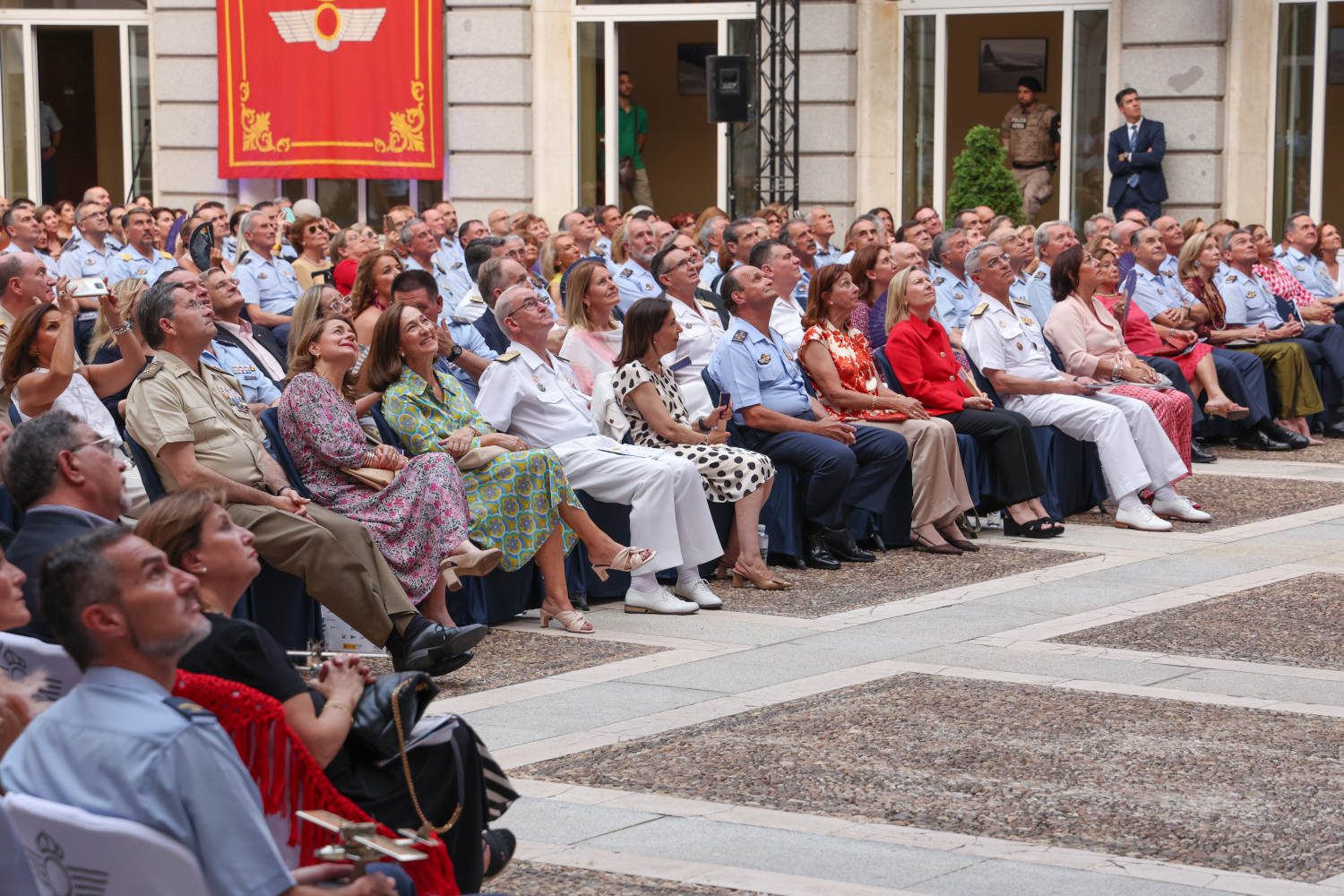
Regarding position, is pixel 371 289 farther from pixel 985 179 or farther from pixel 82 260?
pixel 985 179

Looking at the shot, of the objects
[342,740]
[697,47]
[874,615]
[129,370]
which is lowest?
[874,615]

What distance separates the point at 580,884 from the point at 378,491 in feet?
9.34

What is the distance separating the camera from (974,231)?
14.3m

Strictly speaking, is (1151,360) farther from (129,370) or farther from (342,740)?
(342,740)

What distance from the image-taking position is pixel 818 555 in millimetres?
8797

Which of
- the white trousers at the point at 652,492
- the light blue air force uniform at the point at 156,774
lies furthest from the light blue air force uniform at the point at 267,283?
the light blue air force uniform at the point at 156,774

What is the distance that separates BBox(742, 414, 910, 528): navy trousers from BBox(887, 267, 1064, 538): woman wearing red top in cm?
57

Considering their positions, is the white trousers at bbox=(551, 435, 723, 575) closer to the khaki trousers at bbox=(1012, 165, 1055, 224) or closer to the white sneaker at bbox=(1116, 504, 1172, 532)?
the white sneaker at bbox=(1116, 504, 1172, 532)

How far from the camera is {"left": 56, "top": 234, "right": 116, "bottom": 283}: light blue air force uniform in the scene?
45.0ft

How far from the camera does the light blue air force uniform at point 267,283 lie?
11500 mm

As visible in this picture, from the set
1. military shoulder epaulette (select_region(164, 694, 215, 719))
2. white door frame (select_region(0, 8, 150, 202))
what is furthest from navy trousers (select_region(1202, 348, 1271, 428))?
white door frame (select_region(0, 8, 150, 202))

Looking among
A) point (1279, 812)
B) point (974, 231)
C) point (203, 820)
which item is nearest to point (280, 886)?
point (203, 820)

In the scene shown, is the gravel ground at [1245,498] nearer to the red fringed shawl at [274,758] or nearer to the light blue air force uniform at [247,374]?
the light blue air force uniform at [247,374]

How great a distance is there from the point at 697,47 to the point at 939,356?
37.4ft
